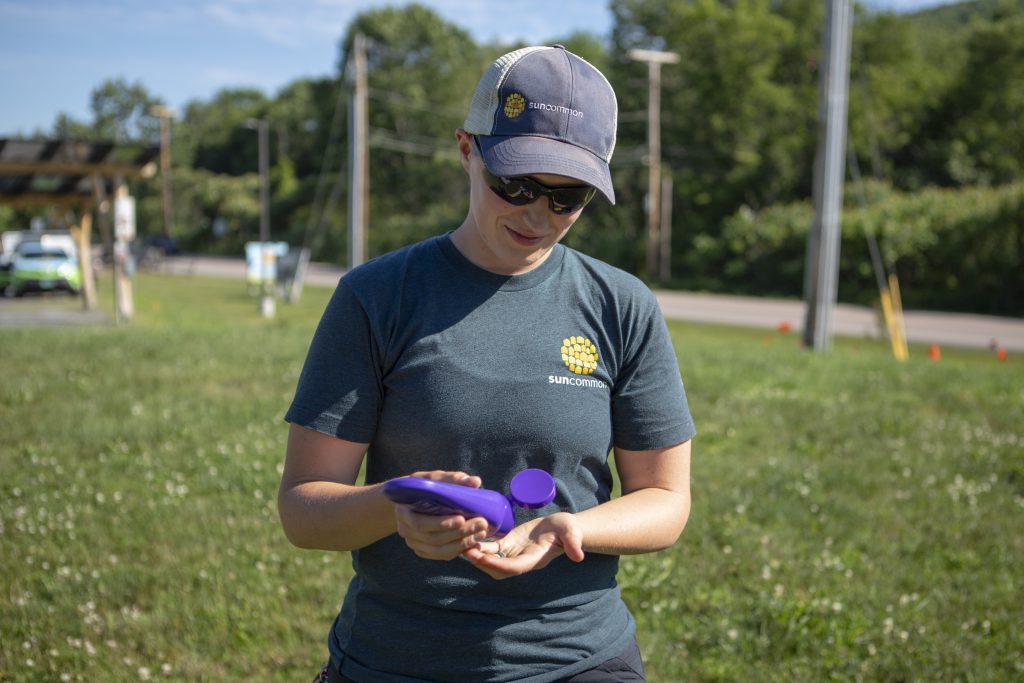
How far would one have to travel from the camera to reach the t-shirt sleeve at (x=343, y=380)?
2059 millimetres

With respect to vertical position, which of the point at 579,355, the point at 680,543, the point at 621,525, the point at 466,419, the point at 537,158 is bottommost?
the point at 680,543

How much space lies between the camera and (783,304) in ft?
107

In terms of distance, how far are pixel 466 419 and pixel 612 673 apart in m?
0.65

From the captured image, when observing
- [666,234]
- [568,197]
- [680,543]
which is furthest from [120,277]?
[666,234]

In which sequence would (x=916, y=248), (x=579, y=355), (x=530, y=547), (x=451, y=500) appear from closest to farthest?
(x=451, y=500), (x=530, y=547), (x=579, y=355), (x=916, y=248)

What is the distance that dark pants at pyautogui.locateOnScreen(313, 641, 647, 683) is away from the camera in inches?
83.4

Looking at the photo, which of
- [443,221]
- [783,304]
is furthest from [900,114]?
[443,221]

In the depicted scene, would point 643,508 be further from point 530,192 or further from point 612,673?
point 530,192

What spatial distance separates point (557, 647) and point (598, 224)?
51017 mm

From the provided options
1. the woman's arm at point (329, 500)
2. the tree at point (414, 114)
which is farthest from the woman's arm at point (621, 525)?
the tree at point (414, 114)

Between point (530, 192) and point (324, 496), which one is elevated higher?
point (530, 192)

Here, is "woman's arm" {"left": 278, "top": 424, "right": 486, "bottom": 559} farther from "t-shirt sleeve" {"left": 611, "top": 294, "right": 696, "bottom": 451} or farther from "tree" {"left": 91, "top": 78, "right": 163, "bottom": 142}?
"tree" {"left": 91, "top": 78, "right": 163, "bottom": 142}

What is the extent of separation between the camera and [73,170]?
2264 centimetres

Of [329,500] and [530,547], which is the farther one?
[329,500]
